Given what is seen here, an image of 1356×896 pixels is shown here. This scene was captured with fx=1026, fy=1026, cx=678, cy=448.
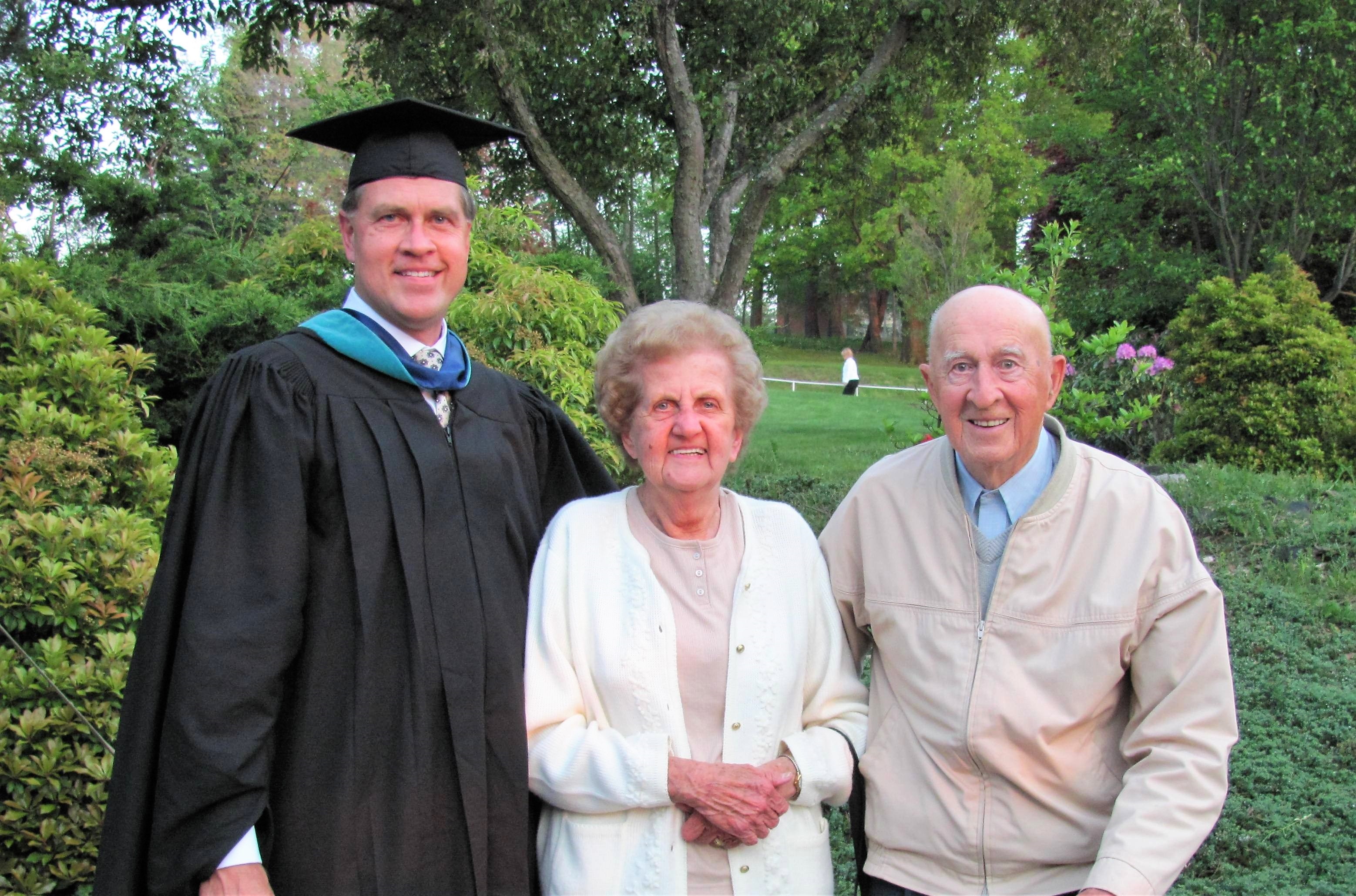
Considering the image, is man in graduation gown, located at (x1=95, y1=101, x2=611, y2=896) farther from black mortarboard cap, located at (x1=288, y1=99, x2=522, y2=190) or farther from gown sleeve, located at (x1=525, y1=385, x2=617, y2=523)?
gown sleeve, located at (x1=525, y1=385, x2=617, y2=523)

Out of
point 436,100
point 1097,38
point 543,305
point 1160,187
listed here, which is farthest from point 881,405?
point 543,305

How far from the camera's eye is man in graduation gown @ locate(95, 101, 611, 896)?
1.99 m

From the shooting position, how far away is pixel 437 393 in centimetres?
239

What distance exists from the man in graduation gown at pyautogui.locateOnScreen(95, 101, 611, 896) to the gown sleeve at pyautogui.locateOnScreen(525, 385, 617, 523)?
11.1 inches

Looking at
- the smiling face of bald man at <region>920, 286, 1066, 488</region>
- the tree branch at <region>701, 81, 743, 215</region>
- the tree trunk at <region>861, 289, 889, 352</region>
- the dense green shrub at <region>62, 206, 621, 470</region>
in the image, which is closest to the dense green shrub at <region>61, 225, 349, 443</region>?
the dense green shrub at <region>62, 206, 621, 470</region>

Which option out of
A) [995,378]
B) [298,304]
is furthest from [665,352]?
[298,304]

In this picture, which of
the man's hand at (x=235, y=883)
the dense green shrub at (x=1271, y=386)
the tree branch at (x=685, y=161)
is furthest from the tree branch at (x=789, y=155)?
the man's hand at (x=235, y=883)

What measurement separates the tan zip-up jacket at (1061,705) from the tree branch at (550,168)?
6649 mm

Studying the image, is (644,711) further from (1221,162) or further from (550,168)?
(1221,162)

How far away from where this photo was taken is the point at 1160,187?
16.7 meters

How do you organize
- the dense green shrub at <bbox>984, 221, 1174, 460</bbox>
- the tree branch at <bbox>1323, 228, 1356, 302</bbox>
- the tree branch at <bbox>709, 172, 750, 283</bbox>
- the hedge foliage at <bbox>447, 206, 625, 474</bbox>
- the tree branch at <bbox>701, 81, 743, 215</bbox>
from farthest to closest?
the tree branch at <bbox>1323, 228, 1356, 302</bbox>
the tree branch at <bbox>709, 172, 750, 283</bbox>
the tree branch at <bbox>701, 81, 743, 215</bbox>
the dense green shrub at <bbox>984, 221, 1174, 460</bbox>
the hedge foliage at <bbox>447, 206, 625, 474</bbox>

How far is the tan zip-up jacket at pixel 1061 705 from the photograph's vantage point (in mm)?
2105

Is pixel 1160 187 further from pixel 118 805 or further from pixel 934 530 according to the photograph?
pixel 118 805

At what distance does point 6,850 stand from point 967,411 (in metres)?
2.88
